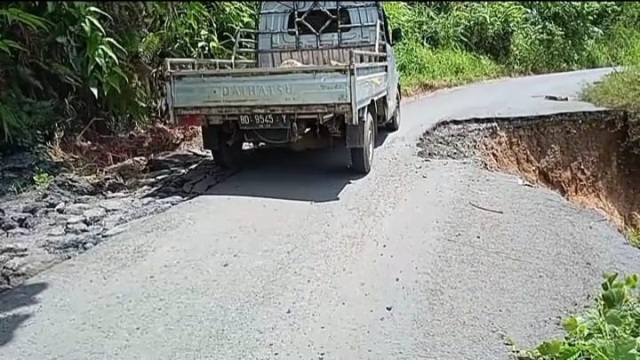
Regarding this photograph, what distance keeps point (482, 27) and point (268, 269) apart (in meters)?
19.5

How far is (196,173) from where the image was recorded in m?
8.10

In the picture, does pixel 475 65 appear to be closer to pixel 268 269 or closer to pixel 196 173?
pixel 196 173

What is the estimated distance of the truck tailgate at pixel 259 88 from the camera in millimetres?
6863

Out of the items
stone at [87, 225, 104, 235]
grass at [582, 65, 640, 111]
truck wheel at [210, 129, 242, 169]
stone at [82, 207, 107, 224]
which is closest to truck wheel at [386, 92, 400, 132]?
truck wheel at [210, 129, 242, 169]

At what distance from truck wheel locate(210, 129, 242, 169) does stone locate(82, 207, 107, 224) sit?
174 centimetres

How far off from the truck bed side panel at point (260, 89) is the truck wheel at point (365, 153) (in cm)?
82

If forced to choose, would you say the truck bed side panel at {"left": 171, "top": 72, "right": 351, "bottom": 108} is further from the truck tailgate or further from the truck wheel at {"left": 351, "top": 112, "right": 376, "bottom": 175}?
the truck wheel at {"left": 351, "top": 112, "right": 376, "bottom": 175}

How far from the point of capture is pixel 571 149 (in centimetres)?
1025

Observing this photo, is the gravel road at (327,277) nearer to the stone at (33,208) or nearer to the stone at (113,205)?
the stone at (113,205)

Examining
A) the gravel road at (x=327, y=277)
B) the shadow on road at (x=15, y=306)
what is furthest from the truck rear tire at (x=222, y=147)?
the shadow on road at (x=15, y=306)

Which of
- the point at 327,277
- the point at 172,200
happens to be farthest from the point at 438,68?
the point at 327,277

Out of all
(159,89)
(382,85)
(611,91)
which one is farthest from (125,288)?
(611,91)

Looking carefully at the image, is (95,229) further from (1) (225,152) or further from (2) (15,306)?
(1) (225,152)

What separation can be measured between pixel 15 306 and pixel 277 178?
12.0 feet
